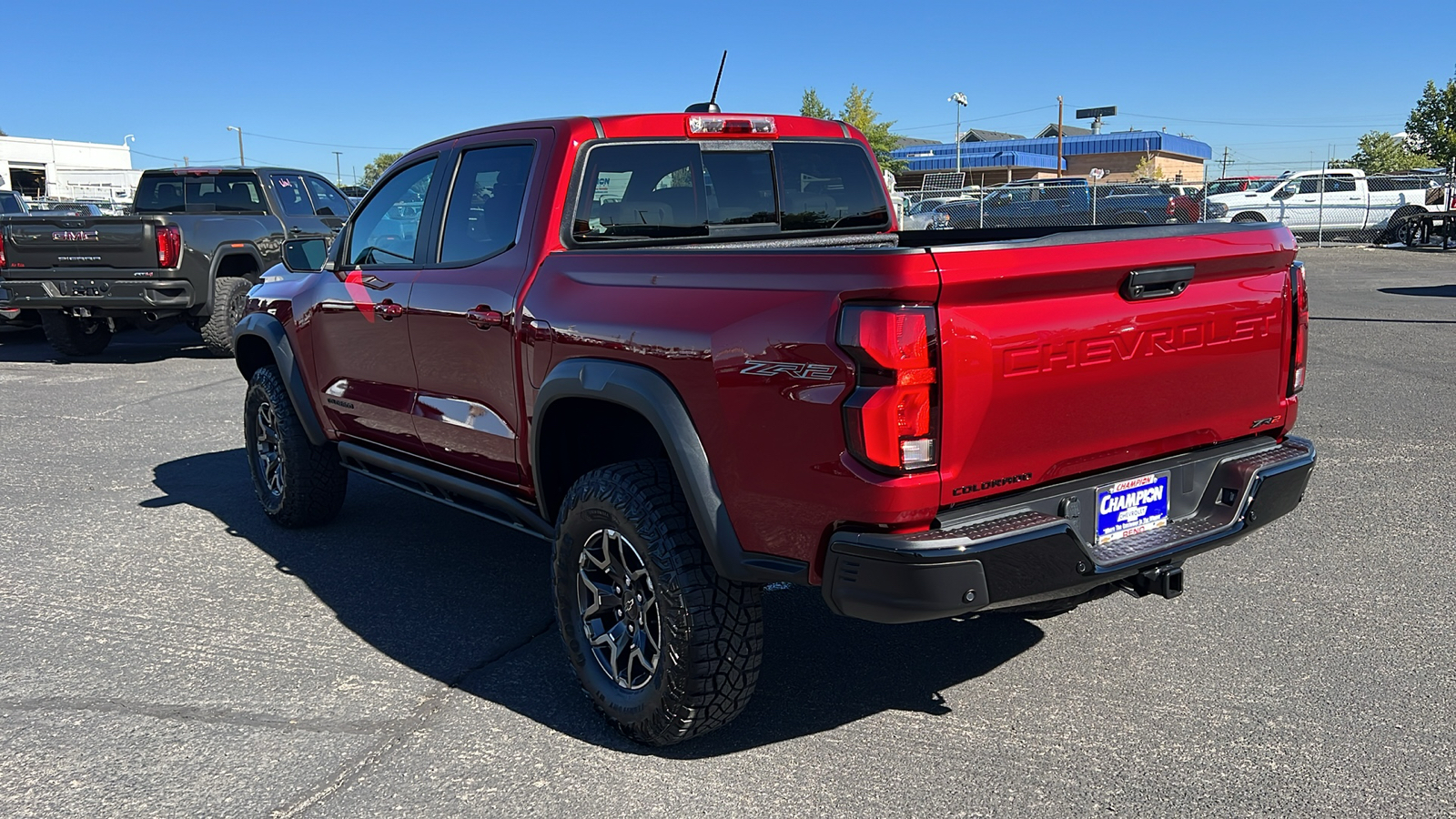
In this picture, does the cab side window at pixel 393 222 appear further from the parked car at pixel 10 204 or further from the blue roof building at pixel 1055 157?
the blue roof building at pixel 1055 157

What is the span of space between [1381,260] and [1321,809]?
24222 millimetres

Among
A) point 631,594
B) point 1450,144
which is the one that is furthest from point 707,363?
point 1450,144

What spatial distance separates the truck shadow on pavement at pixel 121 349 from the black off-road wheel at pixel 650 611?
34.3ft

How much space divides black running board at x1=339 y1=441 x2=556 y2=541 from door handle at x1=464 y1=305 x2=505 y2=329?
0.63 m

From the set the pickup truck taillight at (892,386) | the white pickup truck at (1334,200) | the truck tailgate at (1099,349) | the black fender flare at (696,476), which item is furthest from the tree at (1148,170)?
the pickup truck taillight at (892,386)

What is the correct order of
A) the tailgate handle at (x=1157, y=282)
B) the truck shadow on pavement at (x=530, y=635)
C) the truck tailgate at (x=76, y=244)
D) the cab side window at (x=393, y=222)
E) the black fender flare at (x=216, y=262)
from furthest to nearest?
the black fender flare at (x=216, y=262) → the truck tailgate at (x=76, y=244) → the cab side window at (x=393, y=222) → the truck shadow on pavement at (x=530, y=635) → the tailgate handle at (x=1157, y=282)

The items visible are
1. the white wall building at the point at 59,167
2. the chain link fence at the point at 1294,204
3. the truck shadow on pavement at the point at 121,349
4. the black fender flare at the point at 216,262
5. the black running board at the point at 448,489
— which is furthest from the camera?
the white wall building at the point at 59,167

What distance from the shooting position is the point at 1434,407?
26.8ft

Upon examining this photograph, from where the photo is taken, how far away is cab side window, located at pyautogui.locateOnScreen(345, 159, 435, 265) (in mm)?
4754

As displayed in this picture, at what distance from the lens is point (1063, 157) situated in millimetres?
70000

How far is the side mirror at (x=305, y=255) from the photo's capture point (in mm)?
5379

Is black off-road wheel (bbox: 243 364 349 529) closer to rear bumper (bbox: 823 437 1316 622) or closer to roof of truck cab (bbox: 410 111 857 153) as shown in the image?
roof of truck cab (bbox: 410 111 857 153)

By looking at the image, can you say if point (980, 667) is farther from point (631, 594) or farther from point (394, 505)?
point (394, 505)

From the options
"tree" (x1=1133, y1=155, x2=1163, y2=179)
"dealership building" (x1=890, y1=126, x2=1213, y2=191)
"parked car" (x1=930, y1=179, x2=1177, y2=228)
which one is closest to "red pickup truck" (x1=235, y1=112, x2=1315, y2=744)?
"parked car" (x1=930, y1=179, x2=1177, y2=228)
